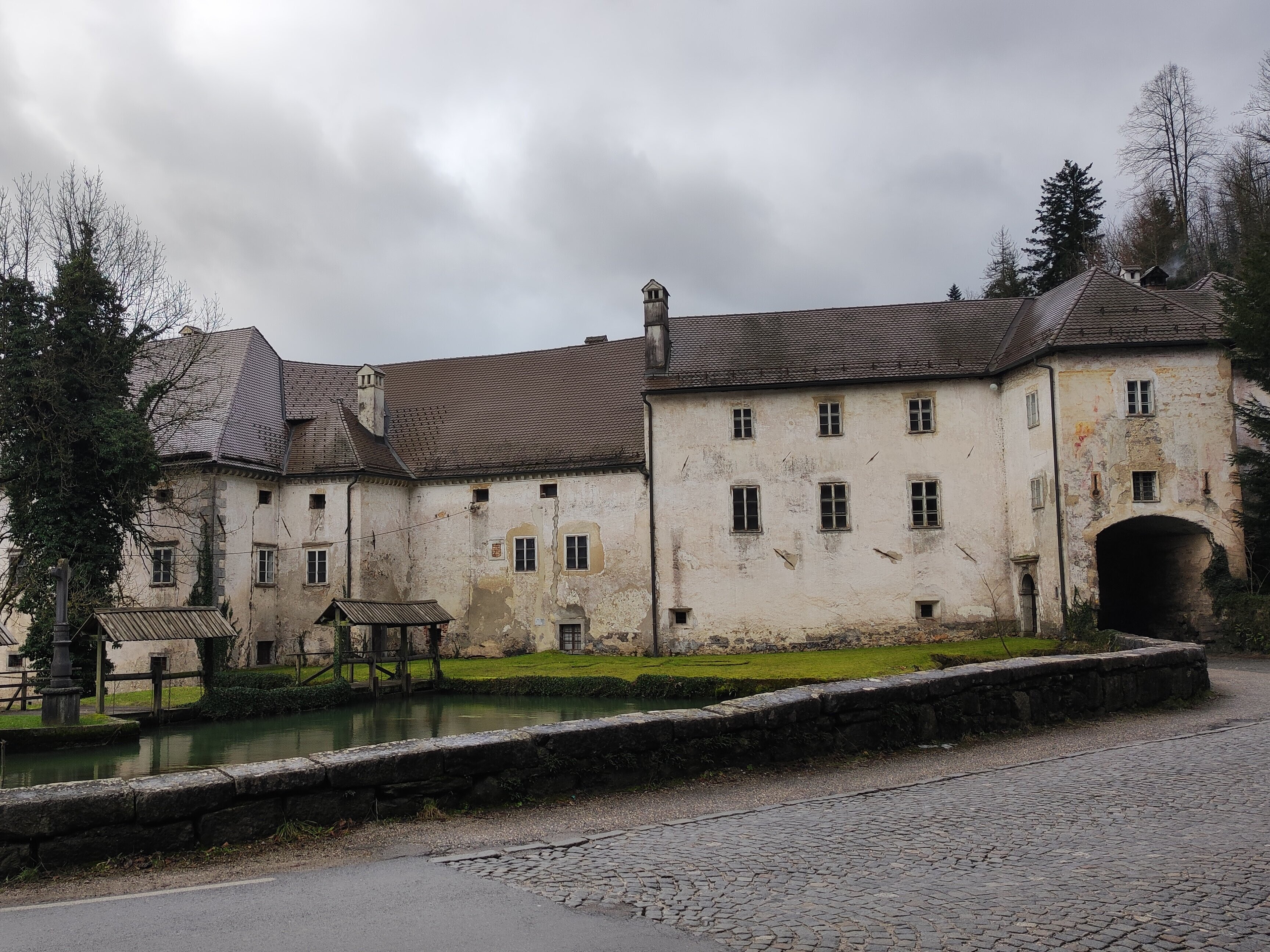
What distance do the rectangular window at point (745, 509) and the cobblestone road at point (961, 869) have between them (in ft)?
77.2

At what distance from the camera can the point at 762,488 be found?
106 ft

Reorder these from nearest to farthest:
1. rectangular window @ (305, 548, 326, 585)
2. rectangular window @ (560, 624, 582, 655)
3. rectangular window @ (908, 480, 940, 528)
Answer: rectangular window @ (908, 480, 940, 528) → rectangular window @ (560, 624, 582, 655) → rectangular window @ (305, 548, 326, 585)

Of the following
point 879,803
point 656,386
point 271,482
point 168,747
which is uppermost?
point 656,386

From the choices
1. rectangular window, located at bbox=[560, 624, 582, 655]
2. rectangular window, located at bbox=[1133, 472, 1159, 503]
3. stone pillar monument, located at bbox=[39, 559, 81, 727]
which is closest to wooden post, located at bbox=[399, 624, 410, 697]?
rectangular window, located at bbox=[560, 624, 582, 655]

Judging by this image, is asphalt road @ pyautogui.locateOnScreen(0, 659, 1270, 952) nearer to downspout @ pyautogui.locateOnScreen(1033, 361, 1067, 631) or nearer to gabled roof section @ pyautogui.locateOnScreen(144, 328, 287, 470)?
downspout @ pyautogui.locateOnScreen(1033, 361, 1067, 631)

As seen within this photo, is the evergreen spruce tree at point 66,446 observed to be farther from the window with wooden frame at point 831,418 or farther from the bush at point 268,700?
the window with wooden frame at point 831,418

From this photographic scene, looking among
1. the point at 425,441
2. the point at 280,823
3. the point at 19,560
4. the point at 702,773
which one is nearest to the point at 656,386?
the point at 425,441

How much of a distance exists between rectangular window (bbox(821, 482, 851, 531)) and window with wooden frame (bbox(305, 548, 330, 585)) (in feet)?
55.1

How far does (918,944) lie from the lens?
4719 mm

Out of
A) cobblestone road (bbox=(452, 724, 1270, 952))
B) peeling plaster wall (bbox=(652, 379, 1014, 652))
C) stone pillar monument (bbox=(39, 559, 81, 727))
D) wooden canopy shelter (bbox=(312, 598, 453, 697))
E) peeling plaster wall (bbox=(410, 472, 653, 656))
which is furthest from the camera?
peeling plaster wall (bbox=(410, 472, 653, 656))

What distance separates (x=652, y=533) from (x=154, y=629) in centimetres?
1569

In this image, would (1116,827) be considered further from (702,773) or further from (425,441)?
(425,441)

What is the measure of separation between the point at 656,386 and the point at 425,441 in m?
9.49

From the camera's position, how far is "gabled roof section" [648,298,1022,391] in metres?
32.3
